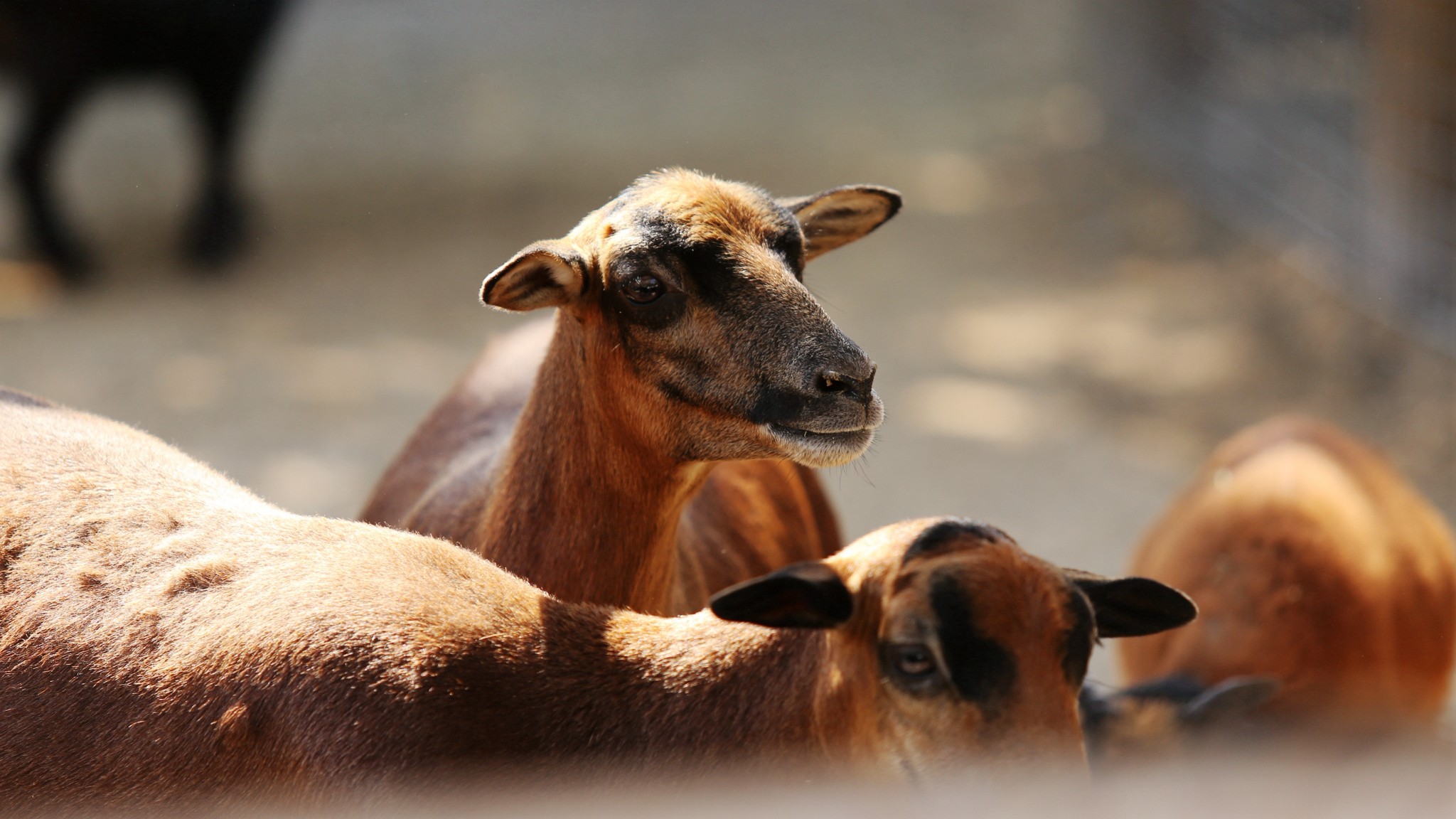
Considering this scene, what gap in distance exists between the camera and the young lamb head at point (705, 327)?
3.16 m

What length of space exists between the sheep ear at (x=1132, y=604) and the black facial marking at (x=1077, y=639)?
110 mm

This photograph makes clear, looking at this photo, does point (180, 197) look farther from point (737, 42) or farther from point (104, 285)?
point (737, 42)

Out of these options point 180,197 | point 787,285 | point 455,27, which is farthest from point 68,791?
point 455,27

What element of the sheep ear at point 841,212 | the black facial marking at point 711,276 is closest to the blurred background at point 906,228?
the sheep ear at point 841,212

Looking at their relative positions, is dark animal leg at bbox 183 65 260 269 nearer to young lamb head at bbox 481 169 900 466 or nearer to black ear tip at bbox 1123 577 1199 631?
young lamb head at bbox 481 169 900 466

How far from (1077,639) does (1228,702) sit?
1.24 m

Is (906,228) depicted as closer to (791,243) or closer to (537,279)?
(791,243)

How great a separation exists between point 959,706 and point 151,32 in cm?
813

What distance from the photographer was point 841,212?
3693mm

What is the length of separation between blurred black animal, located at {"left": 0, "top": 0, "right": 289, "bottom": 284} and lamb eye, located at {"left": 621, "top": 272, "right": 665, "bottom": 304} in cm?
664

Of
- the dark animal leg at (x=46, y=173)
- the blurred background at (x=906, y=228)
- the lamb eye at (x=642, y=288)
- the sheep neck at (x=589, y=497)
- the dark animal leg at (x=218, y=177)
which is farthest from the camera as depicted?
the dark animal leg at (x=218, y=177)

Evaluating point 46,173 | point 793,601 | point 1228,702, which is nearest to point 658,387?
point 793,601

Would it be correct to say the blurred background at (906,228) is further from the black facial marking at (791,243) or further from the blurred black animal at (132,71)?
the black facial marking at (791,243)

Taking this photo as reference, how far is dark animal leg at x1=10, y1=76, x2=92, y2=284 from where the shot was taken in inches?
358
